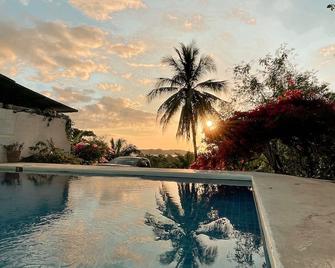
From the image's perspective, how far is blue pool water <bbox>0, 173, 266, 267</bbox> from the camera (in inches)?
185

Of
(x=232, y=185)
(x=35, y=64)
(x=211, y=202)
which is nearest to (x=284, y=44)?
(x=232, y=185)

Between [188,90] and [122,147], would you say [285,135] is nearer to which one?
[188,90]

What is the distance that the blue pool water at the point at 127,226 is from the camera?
4688 millimetres

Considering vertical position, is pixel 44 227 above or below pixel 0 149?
below

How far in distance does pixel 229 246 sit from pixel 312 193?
2811mm

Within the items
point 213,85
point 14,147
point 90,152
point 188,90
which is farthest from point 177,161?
point 14,147

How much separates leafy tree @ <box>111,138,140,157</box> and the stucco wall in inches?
272

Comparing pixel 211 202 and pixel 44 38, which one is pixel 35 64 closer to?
pixel 44 38

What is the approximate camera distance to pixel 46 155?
1922cm

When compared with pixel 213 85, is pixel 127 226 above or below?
below

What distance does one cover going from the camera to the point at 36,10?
13.7 meters

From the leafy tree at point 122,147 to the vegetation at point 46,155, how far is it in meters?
8.56

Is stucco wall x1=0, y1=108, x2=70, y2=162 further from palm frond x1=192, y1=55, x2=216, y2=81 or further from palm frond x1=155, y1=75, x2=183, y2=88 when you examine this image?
palm frond x1=192, y1=55, x2=216, y2=81

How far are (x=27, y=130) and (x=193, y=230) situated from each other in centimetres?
1524
